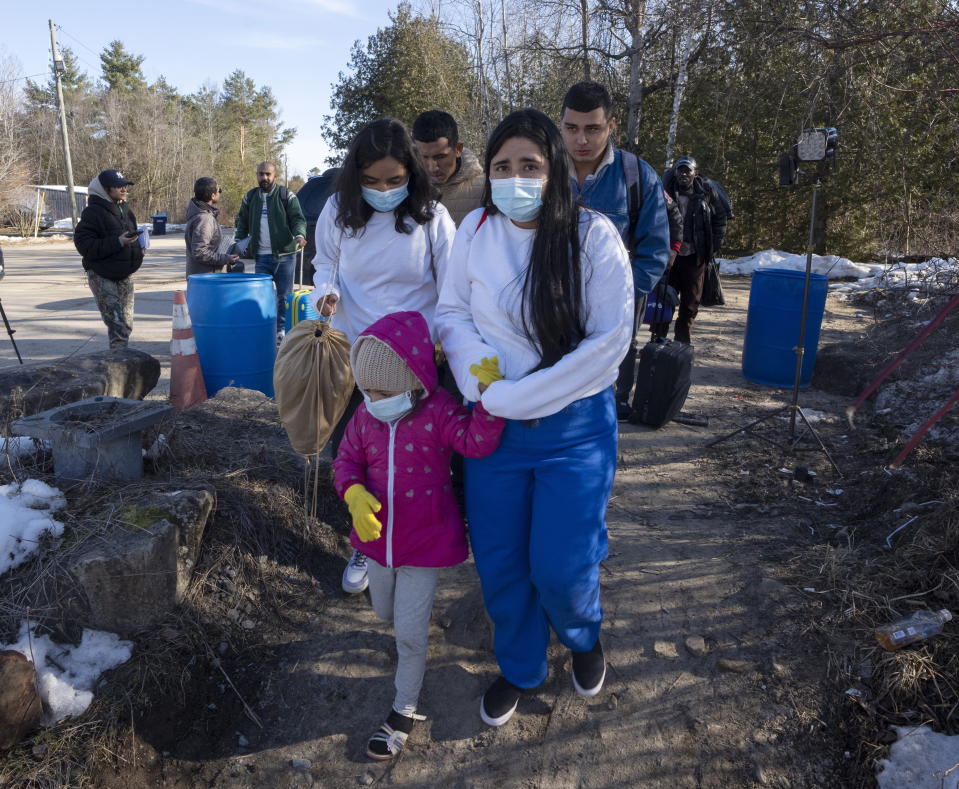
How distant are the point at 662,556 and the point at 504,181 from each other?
6.79ft

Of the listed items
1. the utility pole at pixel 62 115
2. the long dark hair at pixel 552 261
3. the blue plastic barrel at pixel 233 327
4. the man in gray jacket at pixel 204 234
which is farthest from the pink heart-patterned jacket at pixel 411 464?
the utility pole at pixel 62 115

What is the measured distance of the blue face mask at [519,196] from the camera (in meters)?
2.10

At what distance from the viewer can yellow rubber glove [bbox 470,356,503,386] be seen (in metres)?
2.08

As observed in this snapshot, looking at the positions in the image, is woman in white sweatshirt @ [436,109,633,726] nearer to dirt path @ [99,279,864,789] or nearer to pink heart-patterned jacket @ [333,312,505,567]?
pink heart-patterned jacket @ [333,312,505,567]

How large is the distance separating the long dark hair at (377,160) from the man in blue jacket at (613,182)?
90 cm

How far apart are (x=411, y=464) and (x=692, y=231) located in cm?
474

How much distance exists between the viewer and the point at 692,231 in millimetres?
6188

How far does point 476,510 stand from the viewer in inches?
88.9

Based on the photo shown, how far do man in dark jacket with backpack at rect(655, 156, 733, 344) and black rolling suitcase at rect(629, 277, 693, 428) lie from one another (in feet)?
3.69

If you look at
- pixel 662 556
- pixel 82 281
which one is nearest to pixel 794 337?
pixel 662 556

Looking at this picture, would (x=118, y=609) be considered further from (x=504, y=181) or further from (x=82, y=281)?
(x=82, y=281)

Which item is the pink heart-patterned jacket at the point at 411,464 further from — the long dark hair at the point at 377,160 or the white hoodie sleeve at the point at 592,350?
the long dark hair at the point at 377,160

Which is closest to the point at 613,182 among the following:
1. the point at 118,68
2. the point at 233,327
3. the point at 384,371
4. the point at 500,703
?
the point at 384,371

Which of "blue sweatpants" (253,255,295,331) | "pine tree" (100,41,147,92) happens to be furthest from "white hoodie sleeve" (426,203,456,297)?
"pine tree" (100,41,147,92)
